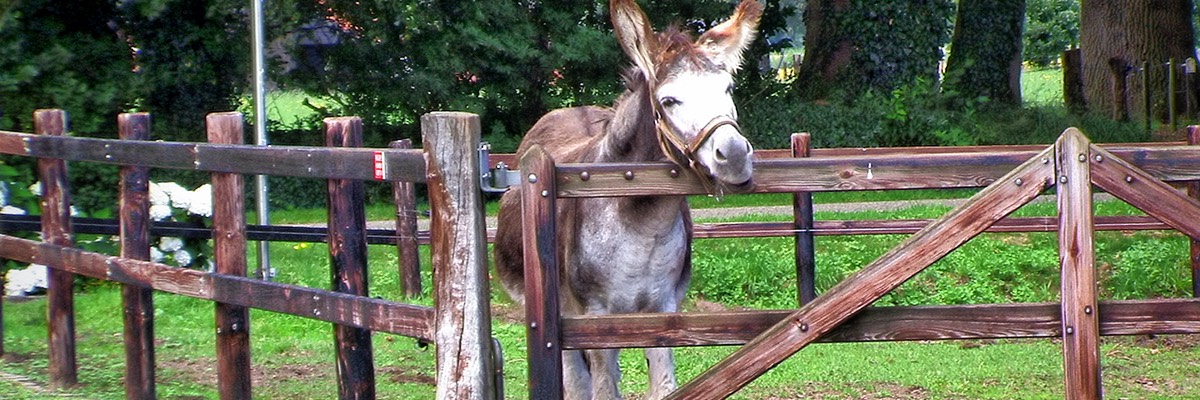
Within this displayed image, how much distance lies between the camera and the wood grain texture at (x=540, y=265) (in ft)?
14.5

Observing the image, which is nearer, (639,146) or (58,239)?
(639,146)

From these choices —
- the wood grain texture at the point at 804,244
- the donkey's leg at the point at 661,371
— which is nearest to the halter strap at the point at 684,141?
the donkey's leg at the point at 661,371

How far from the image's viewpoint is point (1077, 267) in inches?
168

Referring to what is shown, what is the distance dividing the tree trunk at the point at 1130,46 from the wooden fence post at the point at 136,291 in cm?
1974

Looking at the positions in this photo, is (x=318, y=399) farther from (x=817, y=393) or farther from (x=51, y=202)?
(x=817, y=393)

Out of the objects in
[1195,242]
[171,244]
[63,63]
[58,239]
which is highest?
[63,63]

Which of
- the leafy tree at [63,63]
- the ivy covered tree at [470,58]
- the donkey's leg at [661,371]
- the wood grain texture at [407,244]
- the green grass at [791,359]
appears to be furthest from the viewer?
the ivy covered tree at [470,58]

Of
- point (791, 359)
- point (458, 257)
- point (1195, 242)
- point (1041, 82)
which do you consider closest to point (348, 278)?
point (458, 257)

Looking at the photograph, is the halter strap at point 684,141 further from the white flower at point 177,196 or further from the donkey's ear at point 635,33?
the white flower at point 177,196

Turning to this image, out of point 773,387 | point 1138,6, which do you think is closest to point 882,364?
point 773,387

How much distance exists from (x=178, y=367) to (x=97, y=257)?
181 cm

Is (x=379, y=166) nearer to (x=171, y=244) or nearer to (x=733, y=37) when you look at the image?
(x=733, y=37)

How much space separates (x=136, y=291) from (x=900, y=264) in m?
4.07

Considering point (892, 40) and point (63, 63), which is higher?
point (892, 40)
